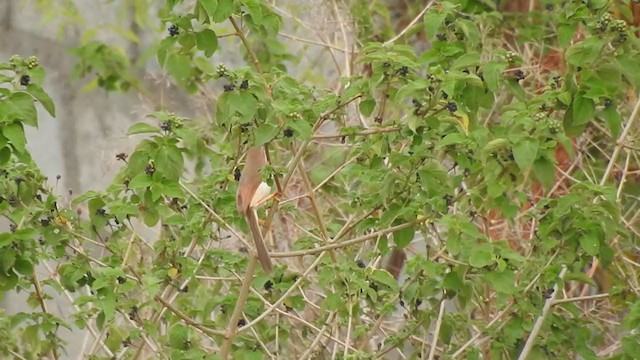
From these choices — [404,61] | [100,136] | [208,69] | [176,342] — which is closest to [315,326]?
[176,342]

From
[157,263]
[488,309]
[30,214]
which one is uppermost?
[30,214]

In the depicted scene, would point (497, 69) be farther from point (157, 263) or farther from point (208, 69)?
point (208, 69)

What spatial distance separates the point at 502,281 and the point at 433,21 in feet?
2.31

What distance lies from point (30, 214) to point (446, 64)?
1123 mm

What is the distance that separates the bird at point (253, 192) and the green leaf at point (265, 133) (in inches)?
2.6

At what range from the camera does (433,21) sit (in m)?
3.25

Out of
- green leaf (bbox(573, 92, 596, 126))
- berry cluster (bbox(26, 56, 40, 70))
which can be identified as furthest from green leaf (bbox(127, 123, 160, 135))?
green leaf (bbox(573, 92, 596, 126))

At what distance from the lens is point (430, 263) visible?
3156mm

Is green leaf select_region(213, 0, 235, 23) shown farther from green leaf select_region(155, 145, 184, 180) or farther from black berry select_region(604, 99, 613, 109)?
black berry select_region(604, 99, 613, 109)

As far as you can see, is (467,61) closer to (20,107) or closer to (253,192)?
(253,192)

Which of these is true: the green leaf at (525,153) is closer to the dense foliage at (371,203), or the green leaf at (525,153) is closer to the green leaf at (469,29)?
the dense foliage at (371,203)

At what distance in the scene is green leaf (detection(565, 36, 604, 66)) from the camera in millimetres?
3021

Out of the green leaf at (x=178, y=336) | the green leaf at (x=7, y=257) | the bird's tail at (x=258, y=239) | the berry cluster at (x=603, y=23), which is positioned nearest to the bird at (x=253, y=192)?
the bird's tail at (x=258, y=239)

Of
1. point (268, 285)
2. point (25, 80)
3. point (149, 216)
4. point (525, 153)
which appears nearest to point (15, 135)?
point (25, 80)
